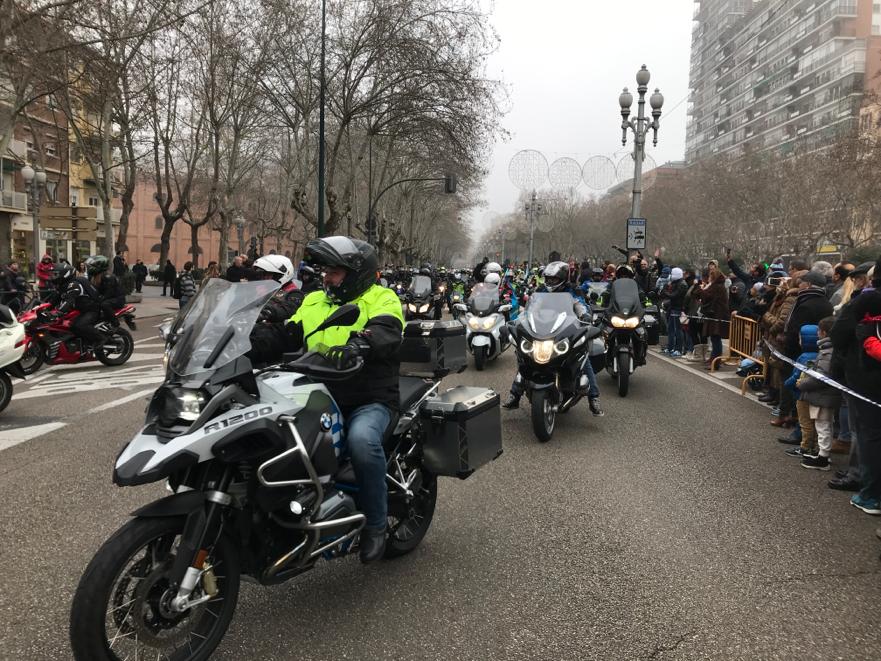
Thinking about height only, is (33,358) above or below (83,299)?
below

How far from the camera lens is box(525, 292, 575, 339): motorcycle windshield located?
7344 millimetres

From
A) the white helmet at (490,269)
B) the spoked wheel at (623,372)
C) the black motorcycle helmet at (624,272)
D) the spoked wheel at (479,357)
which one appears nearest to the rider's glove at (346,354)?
the spoked wheel at (623,372)

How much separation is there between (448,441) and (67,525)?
2416 millimetres

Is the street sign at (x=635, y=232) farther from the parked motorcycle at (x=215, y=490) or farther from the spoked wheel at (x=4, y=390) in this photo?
the parked motorcycle at (x=215, y=490)

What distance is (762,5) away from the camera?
313ft

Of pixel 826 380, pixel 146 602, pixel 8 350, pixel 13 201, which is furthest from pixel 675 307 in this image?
pixel 13 201

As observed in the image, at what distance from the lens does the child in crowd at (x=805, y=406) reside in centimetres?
665

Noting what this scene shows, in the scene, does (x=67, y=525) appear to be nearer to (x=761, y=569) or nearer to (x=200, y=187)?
(x=761, y=569)

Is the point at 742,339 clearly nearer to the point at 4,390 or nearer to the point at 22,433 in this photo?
the point at 22,433

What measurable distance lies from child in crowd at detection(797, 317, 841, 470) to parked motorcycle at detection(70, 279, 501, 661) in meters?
4.69

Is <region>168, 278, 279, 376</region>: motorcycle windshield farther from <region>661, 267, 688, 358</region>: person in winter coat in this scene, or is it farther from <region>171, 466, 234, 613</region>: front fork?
<region>661, 267, 688, 358</region>: person in winter coat

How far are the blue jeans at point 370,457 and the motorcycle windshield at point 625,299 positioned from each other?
6.83 metres

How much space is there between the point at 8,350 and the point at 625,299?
732cm

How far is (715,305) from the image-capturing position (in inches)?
502
